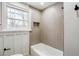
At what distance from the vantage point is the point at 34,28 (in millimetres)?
2090

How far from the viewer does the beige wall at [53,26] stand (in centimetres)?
168

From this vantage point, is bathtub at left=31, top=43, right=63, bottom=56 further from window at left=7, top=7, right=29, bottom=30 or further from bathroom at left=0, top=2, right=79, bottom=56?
window at left=7, top=7, right=29, bottom=30

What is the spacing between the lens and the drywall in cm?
67

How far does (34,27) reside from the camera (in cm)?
210

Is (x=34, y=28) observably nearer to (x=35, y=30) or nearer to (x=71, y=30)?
(x=35, y=30)

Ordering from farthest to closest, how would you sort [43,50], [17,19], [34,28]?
[34,28]
[43,50]
[17,19]

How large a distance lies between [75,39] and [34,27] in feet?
4.97

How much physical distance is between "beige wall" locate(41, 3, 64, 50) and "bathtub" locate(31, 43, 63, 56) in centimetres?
12

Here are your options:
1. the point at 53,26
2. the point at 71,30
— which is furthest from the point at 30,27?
the point at 71,30

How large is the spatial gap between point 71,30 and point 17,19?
1302 millimetres

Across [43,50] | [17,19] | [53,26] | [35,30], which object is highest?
[17,19]

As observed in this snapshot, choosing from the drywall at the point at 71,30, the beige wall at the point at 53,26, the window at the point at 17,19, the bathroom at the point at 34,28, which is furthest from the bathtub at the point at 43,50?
the drywall at the point at 71,30

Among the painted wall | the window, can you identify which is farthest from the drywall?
the painted wall

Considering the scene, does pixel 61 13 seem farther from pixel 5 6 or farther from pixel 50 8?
pixel 5 6
